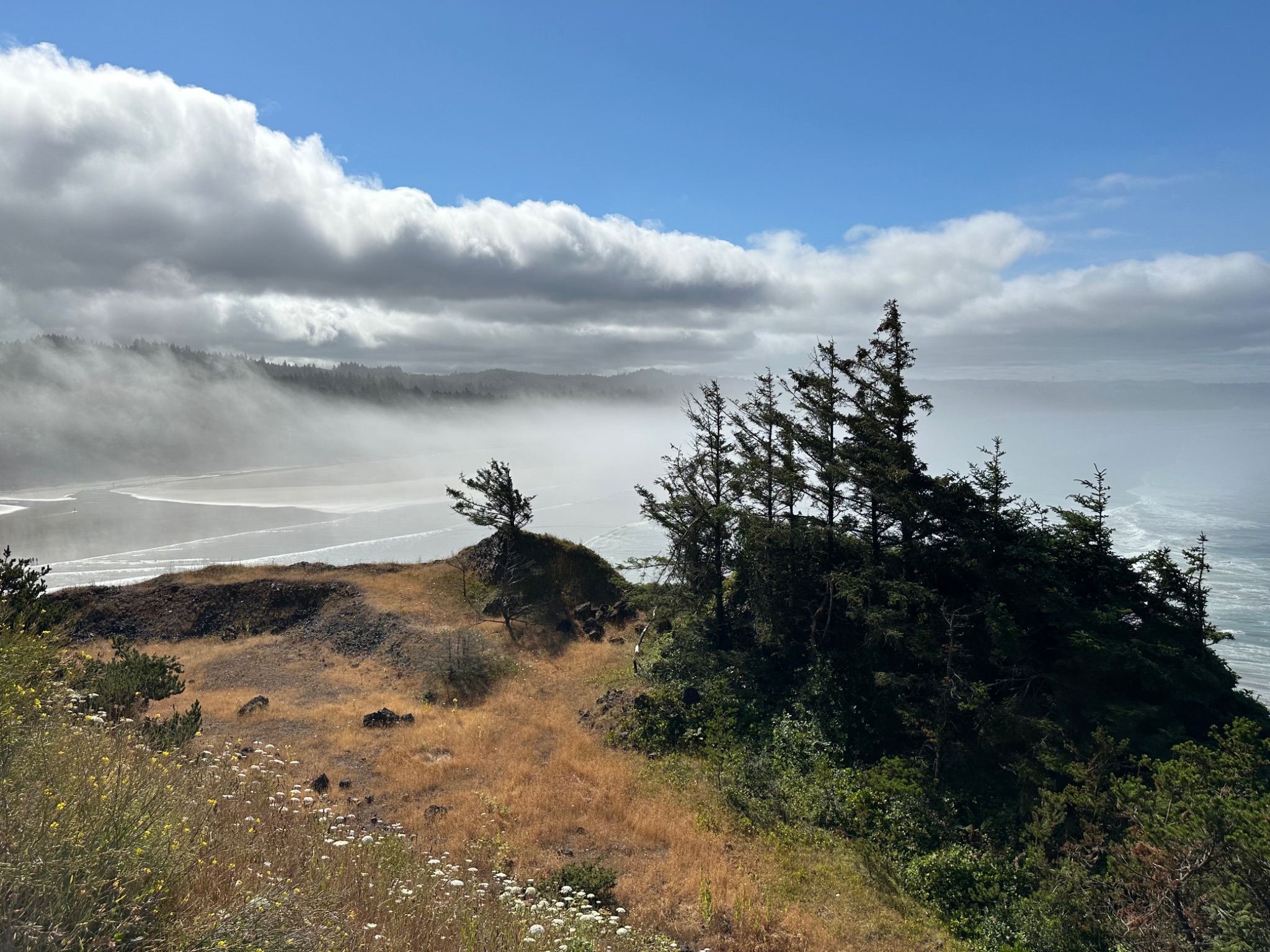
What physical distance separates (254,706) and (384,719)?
14.5ft

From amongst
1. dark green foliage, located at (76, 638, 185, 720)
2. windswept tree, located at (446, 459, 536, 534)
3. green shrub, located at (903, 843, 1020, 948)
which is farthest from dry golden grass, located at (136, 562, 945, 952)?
windswept tree, located at (446, 459, 536, 534)

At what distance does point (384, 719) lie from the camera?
21703 mm

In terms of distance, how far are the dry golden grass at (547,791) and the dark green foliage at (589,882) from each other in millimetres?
325

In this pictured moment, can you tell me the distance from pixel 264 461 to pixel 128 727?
7158 inches

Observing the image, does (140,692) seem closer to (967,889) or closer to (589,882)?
(589,882)

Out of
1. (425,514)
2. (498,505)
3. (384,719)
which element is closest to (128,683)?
(384,719)

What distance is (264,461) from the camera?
571 feet

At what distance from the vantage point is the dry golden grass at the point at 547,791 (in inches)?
477

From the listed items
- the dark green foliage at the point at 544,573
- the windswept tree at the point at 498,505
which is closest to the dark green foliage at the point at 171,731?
the dark green foliage at the point at 544,573

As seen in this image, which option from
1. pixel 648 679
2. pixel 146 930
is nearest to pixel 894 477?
pixel 648 679

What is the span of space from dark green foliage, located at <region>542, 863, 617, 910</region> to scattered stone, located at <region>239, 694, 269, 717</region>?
14160mm

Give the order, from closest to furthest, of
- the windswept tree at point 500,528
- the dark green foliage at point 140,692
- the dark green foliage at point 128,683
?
the dark green foliage at point 140,692 < the dark green foliage at point 128,683 < the windswept tree at point 500,528

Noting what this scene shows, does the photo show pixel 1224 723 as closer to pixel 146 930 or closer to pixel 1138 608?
pixel 1138 608

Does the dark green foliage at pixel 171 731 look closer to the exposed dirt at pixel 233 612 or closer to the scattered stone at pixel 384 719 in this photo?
the scattered stone at pixel 384 719
